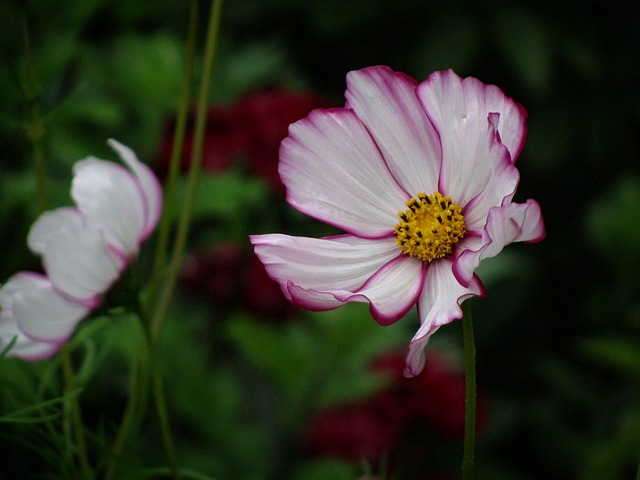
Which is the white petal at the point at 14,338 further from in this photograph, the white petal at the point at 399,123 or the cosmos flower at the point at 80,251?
the white petal at the point at 399,123

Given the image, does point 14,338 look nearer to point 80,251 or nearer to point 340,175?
point 80,251

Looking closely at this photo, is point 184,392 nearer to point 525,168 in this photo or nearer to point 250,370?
point 250,370

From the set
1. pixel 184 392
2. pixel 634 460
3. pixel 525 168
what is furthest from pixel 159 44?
pixel 525 168

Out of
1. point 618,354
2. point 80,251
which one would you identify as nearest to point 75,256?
point 80,251

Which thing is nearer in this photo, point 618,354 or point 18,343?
point 18,343

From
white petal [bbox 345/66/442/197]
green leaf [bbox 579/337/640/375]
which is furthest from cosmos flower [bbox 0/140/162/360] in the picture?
green leaf [bbox 579/337/640/375]
